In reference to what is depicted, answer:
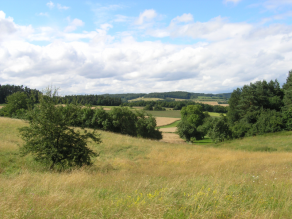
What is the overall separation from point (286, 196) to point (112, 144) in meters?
20.3

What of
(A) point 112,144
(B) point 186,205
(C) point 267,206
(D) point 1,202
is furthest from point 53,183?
(A) point 112,144

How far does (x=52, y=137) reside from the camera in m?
10.0

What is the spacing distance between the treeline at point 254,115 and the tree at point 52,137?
4191 cm

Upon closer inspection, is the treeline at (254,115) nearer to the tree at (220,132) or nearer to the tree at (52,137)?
the tree at (220,132)

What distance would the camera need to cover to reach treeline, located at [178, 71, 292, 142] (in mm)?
45031

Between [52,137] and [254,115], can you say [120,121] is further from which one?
[52,137]

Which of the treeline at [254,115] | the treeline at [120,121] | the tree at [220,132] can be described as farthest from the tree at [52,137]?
the treeline at [254,115]

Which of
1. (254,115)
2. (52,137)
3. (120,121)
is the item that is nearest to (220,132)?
(254,115)

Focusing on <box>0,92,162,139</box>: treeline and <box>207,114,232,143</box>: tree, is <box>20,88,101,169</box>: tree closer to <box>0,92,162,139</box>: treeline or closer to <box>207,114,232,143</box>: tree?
<box>0,92,162,139</box>: treeline

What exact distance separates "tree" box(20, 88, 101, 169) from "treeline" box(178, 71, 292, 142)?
138 ft

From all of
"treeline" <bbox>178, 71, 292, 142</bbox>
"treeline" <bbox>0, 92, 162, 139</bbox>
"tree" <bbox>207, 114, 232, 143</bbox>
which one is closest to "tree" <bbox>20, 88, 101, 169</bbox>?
"treeline" <bbox>0, 92, 162, 139</bbox>

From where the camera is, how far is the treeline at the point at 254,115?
45.0 meters

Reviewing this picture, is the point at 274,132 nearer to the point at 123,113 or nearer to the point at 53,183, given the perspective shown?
the point at 123,113

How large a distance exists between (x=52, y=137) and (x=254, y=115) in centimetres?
5364
